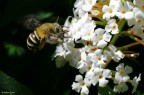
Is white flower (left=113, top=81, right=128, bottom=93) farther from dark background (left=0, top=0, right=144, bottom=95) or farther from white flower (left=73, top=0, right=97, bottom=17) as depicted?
white flower (left=73, top=0, right=97, bottom=17)

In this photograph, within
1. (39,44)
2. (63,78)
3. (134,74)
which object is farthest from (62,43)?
(134,74)

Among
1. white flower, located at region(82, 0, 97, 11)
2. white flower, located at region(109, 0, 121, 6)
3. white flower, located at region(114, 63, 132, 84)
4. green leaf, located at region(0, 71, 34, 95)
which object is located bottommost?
→ white flower, located at region(114, 63, 132, 84)

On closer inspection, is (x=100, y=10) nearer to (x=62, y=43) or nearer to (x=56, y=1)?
(x=62, y=43)

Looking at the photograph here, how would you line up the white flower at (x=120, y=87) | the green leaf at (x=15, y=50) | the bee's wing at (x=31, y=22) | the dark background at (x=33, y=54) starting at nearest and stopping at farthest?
1. the white flower at (x=120, y=87)
2. the bee's wing at (x=31, y=22)
3. the dark background at (x=33, y=54)
4. the green leaf at (x=15, y=50)

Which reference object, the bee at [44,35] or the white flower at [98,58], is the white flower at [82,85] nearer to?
the white flower at [98,58]

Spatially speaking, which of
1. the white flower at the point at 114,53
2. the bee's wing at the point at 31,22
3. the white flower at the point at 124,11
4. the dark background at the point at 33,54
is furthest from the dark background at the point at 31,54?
the white flower at the point at 124,11

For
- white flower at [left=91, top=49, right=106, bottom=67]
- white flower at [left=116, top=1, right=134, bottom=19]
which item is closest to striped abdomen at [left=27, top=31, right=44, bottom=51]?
white flower at [left=91, top=49, right=106, bottom=67]

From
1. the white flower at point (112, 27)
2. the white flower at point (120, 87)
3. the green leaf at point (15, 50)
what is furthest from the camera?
the green leaf at point (15, 50)
